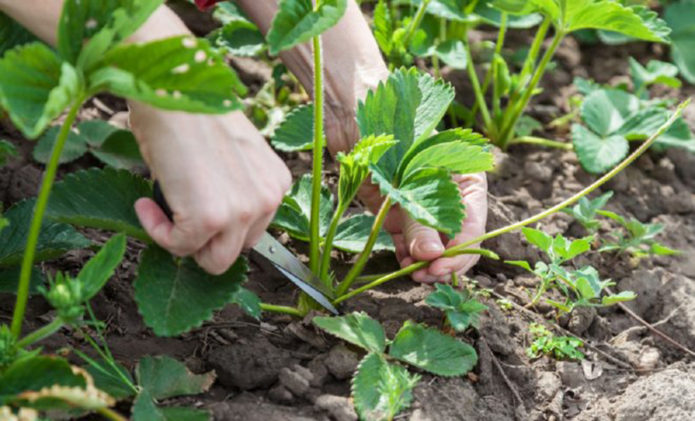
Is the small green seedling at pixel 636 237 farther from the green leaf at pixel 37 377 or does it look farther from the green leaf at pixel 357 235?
the green leaf at pixel 37 377

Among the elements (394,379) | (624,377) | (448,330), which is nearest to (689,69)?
(624,377)

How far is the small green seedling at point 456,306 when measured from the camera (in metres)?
1.59

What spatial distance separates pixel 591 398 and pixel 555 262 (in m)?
0.26

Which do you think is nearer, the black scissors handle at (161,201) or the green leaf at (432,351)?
the black scissors handle at (161,201)

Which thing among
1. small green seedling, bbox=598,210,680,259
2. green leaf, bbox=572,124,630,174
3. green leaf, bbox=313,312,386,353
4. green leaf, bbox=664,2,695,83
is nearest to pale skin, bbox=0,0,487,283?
green leaf, bbox=313,312,386,353

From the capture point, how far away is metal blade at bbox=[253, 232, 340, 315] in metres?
1.61

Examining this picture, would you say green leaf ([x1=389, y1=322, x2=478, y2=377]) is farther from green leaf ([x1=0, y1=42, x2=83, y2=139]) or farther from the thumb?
green leaf ([x1=0, y1=42, x2=83, y2=139])

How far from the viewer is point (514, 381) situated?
1715mm

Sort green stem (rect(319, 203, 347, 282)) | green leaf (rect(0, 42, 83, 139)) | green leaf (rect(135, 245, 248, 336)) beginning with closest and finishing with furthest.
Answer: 1. green leaf (rect(0, 42, 83, 139))
2. green leaf (rect(135, 245, 248, 336))
3. green stem (rect(319, 203, 347, 282))

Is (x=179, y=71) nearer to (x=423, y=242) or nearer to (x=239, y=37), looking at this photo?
(x=423, y=242)

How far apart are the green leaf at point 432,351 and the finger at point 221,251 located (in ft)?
1.21

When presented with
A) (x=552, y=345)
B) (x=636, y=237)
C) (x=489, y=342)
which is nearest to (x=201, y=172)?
(x=489, y=342)

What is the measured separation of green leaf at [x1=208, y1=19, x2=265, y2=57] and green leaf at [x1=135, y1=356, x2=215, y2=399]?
983mm

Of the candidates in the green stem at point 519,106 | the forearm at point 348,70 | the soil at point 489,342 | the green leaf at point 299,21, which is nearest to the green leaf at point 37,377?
the soil at point 489,342
